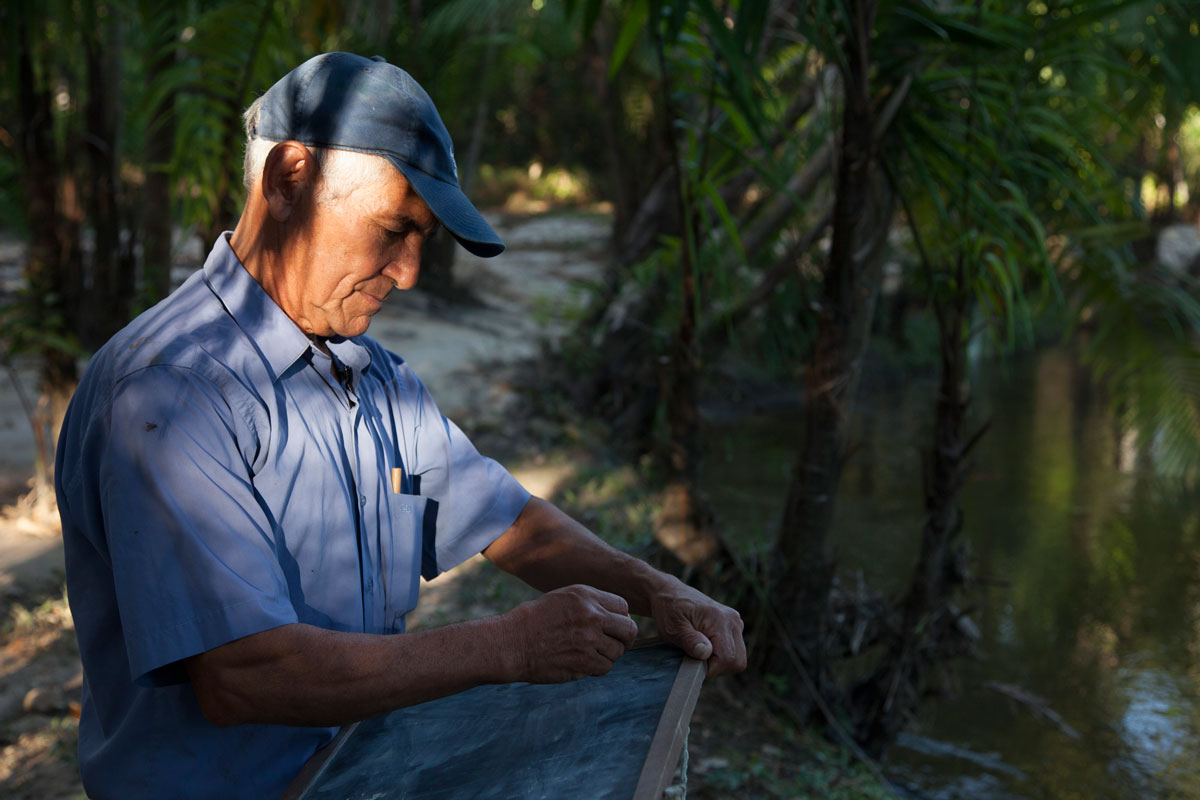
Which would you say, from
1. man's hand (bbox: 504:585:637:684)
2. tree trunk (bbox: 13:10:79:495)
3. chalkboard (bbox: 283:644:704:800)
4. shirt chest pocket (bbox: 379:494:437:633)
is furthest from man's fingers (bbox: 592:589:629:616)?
tree trunk (bbox: 13:10:79:495)

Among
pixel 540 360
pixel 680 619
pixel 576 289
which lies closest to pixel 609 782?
pixel 680 619

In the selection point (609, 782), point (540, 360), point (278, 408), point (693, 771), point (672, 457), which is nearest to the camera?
point (609, 782)

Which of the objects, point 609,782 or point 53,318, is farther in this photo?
point 53,318

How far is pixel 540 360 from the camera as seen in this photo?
25.0 feet

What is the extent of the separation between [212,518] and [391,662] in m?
0.24

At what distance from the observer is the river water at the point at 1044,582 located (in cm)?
389

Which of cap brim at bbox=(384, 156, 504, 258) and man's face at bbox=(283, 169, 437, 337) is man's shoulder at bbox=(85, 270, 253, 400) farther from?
cap brim at bbox=(384, 156, 504, 258)

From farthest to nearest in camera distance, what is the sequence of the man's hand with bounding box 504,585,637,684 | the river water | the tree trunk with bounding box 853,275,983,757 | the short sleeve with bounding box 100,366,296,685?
the river water → the tree trunk with bounding box 853,275,983,757 → the man's hand with bounding box 504,585,637,684 → the short sleeve with bounding box 100,366,296,685

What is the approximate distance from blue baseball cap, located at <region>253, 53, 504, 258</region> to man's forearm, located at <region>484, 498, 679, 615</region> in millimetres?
497

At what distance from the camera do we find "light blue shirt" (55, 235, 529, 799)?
3.62 feet

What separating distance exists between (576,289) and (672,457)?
3.56 metres

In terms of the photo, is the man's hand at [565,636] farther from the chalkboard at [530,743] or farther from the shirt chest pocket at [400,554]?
the shirt chest pocket at [400,554]

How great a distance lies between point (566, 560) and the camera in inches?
62.6

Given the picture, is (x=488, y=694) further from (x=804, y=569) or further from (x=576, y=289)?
(x=576, y=289)
